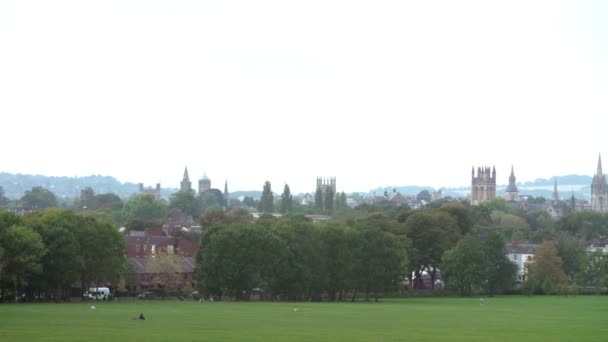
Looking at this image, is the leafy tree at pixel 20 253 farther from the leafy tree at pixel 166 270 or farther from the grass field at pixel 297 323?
→ the leafy tree at pixel 166 270

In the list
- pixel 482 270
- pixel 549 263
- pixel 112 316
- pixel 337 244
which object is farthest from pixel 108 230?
pixel 549 263

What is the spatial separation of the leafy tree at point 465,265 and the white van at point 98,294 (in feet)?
114

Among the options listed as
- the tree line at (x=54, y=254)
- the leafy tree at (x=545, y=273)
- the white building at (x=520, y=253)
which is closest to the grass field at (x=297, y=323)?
the tree line at (x=54, y=254)

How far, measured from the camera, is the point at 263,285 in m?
100

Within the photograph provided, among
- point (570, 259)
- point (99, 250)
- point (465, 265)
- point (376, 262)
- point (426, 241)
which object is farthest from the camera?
point (570, 259)

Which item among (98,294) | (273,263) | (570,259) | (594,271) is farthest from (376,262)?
(570,259)

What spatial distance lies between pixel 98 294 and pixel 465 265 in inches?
1472

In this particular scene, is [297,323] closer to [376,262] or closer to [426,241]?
[376,262]

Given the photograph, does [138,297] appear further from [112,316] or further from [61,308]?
[112,316]

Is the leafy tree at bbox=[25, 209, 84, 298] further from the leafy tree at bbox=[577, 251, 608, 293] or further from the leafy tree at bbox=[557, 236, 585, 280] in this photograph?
the leafy tree at bbox=[557, 236, 585, 280]

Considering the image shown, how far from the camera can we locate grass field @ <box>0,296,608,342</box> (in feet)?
178

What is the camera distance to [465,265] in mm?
119062

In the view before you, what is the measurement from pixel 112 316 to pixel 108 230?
30.9m

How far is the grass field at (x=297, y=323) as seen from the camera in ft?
178
